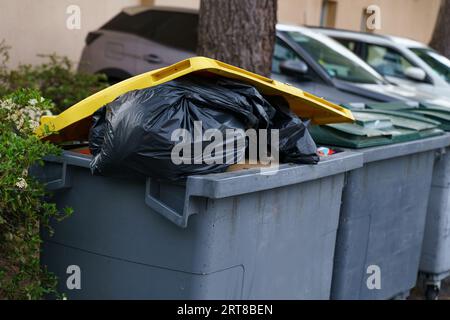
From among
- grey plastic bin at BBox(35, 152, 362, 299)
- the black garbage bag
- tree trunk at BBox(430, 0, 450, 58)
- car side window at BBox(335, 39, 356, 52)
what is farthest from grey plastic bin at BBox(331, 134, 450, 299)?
Result: tree trunk at BBox(430, 0, 450, 58)

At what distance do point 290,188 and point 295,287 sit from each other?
56 cm

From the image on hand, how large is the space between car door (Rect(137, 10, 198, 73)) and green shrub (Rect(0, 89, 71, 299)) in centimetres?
556

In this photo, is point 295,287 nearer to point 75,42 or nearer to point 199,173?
point 199,173

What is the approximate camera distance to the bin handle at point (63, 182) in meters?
3.92

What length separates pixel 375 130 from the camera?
5.02m

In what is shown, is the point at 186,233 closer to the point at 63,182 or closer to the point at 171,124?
the point at 171,124

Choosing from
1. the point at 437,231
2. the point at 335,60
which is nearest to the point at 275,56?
the point at 335,60

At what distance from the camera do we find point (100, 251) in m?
3.90

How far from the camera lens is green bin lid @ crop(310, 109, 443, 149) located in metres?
4.83

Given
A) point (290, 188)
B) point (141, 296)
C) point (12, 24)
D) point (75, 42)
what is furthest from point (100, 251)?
point (75, 42)

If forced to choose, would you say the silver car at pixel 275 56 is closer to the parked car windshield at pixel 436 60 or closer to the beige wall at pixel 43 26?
the parked car windshield at pixel 436 60

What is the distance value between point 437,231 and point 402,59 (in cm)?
537

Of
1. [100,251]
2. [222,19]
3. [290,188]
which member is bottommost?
[100,251]

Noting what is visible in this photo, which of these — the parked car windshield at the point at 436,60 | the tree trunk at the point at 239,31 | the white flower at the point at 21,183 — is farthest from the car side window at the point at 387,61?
the white flower at the point at 21,183
